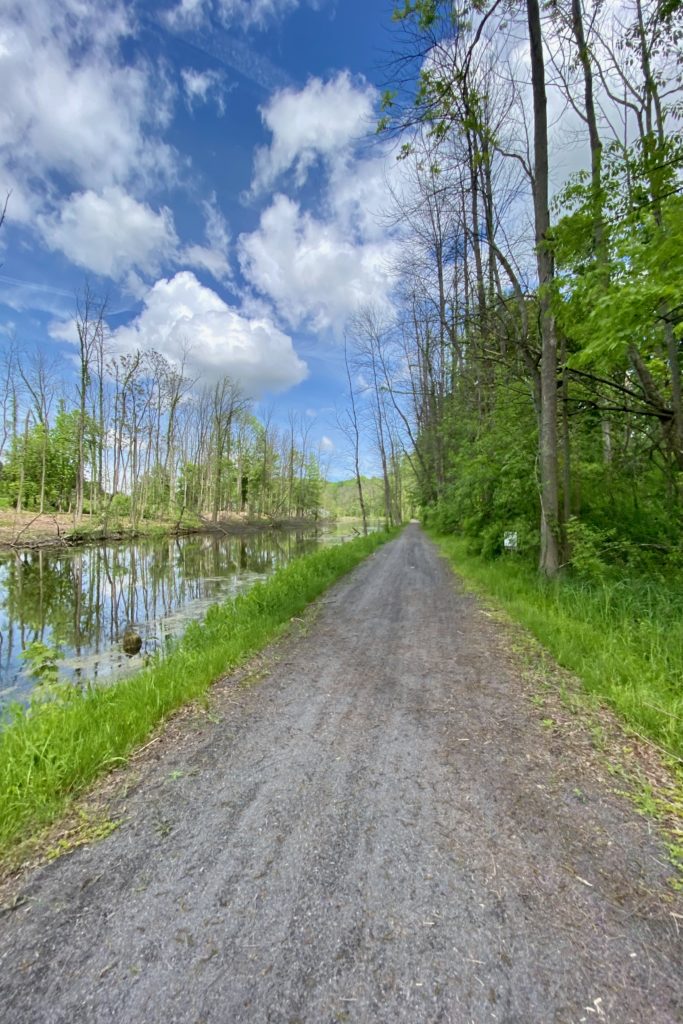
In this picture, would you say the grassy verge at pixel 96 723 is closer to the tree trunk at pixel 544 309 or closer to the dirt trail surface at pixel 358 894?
the dirt trail surface at pixel 358 894

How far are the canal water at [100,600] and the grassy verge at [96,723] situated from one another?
1.34 m

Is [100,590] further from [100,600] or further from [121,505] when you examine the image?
[121,505]

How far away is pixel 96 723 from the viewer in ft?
10.7

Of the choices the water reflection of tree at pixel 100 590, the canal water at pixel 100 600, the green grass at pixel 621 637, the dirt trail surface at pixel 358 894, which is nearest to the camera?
the dirt trail surface at pixel 358 894

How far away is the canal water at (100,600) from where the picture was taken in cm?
645

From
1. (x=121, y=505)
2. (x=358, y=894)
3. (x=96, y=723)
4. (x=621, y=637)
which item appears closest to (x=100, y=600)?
(x=96, y=723)

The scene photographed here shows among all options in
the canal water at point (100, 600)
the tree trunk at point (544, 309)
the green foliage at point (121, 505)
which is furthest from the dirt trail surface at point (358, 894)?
the green foliage at point (121, 505)

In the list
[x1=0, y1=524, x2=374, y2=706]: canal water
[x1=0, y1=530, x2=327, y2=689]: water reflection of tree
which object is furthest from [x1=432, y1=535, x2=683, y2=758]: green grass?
[x1=0, y1=530, x2=327, y2=689]: water reflection of tree

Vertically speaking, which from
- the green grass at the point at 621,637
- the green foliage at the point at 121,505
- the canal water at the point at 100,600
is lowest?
the canal water at the point at 100,600

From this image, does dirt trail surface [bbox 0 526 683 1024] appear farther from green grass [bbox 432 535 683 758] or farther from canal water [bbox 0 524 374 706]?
canal water [bbox 0 524 374 706]

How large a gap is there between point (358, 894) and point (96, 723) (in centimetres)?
247

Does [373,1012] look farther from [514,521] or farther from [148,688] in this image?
[514,521]

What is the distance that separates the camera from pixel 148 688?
3891 millimetres

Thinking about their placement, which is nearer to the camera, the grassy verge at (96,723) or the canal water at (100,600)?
the grassy verge at (96,723)
